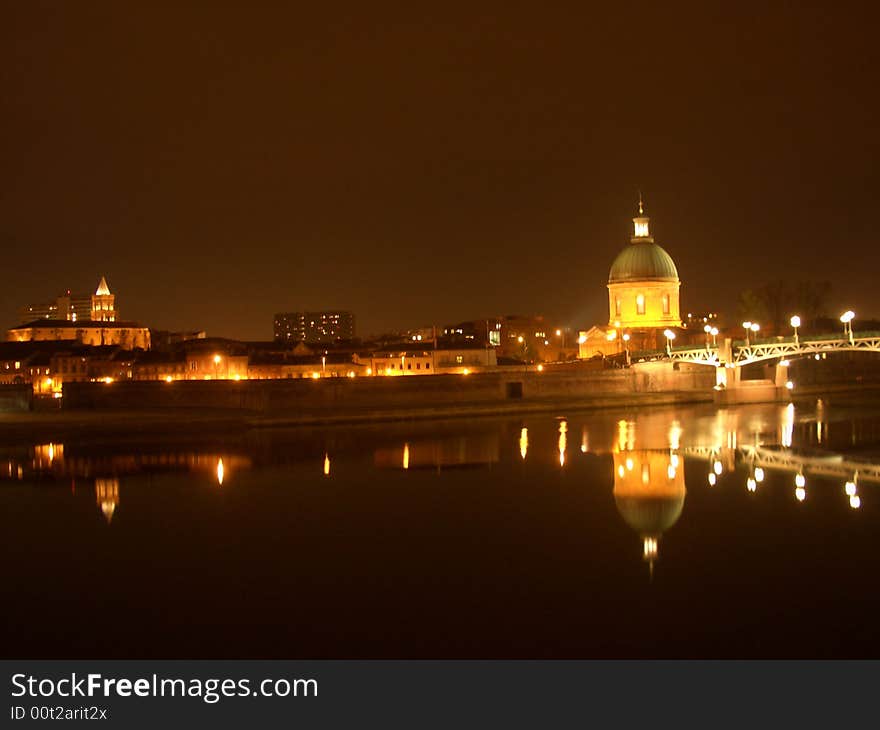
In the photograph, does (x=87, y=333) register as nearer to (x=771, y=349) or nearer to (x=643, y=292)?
(x=643, y=292)

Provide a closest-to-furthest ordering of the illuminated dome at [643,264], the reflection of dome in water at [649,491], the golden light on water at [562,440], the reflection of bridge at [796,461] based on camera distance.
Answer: the reflection of dome in water at [649,491] < the reflection of bridge at [796,461] < the golden light on water at [562,440] < the illuminated dome at [643,264]

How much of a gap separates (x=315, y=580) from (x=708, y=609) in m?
4.96

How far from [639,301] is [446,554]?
58365 mm

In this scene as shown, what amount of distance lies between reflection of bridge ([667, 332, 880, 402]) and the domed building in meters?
11.8

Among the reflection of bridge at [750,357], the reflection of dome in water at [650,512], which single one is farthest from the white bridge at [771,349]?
the reflection of dome in water at [650,512]

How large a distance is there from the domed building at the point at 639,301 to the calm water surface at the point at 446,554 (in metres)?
40.4

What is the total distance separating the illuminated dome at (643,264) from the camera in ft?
238

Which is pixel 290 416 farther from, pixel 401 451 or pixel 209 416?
pixel 401 451

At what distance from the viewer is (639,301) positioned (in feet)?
236

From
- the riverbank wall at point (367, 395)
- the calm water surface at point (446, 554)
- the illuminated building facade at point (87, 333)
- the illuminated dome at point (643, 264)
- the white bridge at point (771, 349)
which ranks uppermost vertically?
the illuminated dome at point (643, 264)

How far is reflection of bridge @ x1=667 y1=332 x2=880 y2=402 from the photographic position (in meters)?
47.8

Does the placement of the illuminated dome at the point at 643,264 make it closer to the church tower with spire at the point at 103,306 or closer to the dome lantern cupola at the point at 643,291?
the dome lantern cupola at the point at 643,291

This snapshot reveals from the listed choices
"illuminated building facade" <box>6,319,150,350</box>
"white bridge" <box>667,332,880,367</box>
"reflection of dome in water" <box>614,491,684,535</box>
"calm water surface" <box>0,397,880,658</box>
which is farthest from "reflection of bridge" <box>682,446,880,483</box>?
"illuminated building facade" <box>6,319,150,350</box>

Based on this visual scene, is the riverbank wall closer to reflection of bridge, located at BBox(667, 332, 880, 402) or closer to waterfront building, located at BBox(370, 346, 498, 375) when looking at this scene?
reflection of bridge, located at BBox(667, 332, 880, 402)
